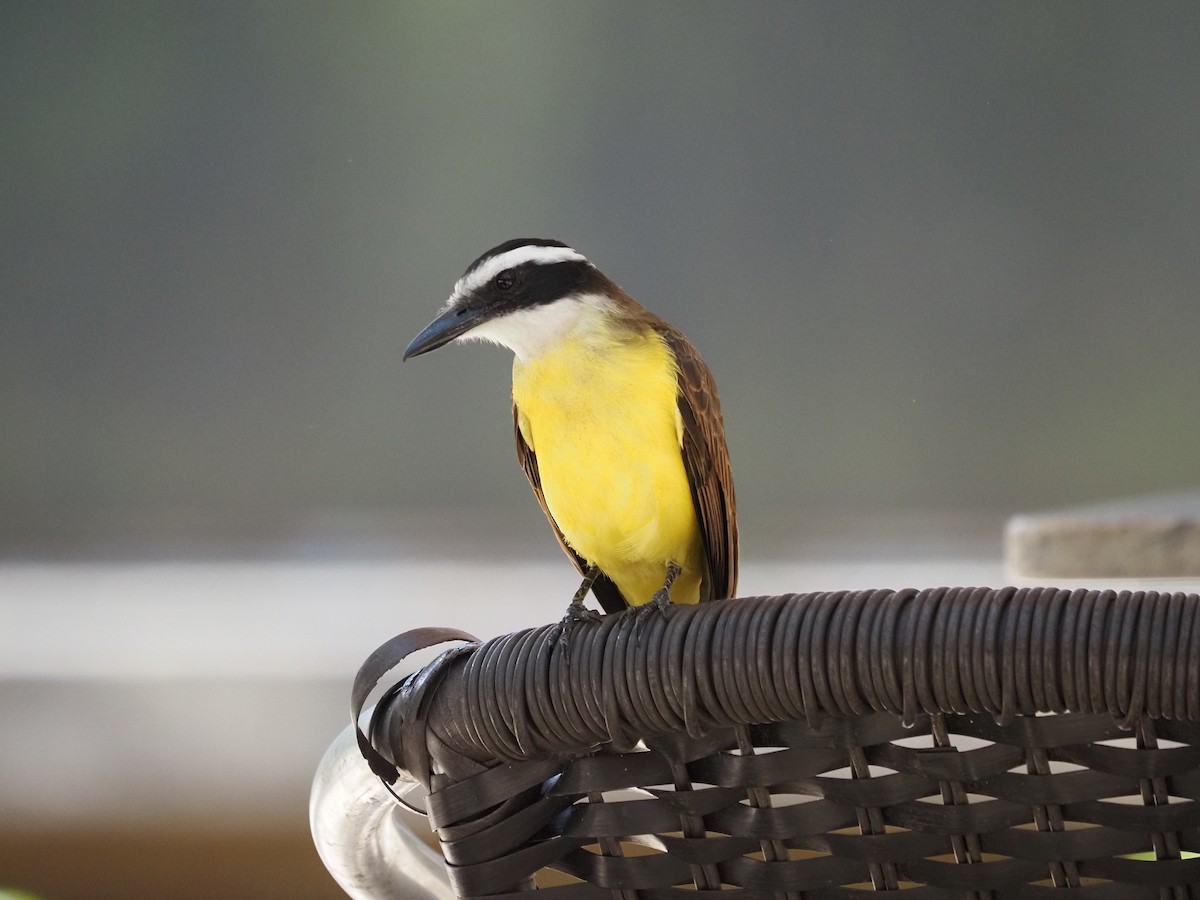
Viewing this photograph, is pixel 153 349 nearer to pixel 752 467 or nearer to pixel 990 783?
pixel 752 467

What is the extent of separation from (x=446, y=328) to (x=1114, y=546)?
31.3 inches

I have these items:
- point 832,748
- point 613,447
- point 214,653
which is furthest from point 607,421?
point 214,653

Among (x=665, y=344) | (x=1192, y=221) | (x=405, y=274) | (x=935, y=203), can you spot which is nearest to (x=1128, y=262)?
(x=1192, y=221)

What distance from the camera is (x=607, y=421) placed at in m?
1.42

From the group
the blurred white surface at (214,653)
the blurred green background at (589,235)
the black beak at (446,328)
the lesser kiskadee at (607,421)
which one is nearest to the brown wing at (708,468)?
the lesser kiskadee at (607,421)

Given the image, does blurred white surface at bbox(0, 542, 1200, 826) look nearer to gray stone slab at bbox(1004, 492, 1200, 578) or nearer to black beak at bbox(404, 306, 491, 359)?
gray stone slab at bbox(1004, 492, 1200, 578)

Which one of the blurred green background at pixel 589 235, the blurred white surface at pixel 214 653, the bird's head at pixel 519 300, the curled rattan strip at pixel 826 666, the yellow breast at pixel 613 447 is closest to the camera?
the curled rattan strip at pixel 826 666

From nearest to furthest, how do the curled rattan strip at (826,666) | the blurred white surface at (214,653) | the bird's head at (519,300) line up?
the curled rattan strip at (826,666)
the bird's head at (519,300)
the blurred white surface at (214,653)

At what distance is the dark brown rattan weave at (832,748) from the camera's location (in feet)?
1.99

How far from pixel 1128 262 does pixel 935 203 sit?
455 millimetres

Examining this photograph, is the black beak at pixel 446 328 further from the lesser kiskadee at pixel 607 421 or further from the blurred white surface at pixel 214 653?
the blurred white surface at pixel 214 653

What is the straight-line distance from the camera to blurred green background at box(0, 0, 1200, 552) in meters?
2.95

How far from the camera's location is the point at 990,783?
654 millimetres

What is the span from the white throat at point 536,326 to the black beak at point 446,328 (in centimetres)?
1
